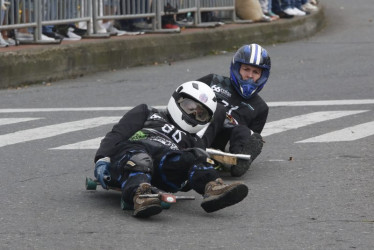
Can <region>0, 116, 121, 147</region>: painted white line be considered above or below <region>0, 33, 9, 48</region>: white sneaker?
below

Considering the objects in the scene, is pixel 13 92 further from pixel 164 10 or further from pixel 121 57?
pixel 164 10

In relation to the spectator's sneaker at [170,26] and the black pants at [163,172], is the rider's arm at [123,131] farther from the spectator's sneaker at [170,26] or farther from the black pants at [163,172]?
the spectator's sneaker at [170,26]

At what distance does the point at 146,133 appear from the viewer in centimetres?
745

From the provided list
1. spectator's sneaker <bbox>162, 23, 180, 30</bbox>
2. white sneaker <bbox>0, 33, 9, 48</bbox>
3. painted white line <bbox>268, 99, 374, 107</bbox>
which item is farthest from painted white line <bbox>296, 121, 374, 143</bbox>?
spectator's sneaker <bbox>162, 23, 180, 30</bbox>

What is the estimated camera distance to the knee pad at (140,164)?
699cm

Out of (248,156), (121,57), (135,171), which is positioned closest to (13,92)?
(121,57)

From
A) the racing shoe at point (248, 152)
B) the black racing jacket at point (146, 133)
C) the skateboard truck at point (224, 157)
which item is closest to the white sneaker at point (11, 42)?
the racing shoe at point (248, 152)

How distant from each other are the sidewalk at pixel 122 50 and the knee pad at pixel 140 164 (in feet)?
24.7

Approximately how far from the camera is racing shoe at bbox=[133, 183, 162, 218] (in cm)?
660

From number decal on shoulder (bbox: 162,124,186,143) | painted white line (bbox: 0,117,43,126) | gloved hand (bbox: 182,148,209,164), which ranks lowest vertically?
painted white line (bbox: 0,117,43,126)

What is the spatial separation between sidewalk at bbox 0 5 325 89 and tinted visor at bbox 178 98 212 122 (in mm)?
7178

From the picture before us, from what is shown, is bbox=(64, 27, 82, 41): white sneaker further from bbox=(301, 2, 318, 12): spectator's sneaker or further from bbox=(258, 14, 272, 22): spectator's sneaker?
bbox=(301, 2, 318, 12): spectator's sneaker

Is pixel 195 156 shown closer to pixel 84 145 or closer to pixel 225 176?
Result: pixel 225 176

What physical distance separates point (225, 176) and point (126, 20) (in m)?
9.78
